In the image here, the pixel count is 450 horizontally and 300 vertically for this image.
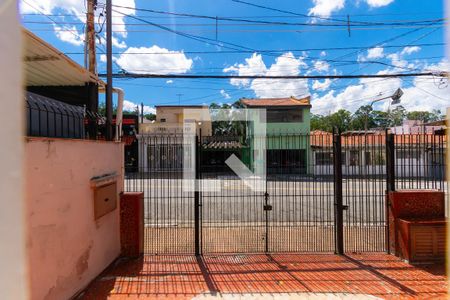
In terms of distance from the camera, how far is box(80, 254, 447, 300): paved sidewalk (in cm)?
361

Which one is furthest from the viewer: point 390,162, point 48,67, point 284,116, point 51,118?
point 284,116

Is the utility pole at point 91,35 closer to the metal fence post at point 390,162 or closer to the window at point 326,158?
the window at point 326,158

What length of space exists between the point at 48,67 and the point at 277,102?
69.3ft

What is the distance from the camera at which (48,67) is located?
14.1 ft

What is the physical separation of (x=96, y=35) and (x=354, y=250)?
→ 849cm

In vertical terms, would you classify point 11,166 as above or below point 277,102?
below

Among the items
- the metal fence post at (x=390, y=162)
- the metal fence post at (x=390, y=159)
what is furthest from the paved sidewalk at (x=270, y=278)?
Result: the metal fence post at (x=390, y=159)

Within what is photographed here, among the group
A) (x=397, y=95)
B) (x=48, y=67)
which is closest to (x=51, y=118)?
(x=48, y=67)

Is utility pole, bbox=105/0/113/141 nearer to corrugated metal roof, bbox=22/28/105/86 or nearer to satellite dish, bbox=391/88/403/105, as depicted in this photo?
corrugated metal roof, bbox=22/28/105/86

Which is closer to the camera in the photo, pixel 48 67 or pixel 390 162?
pixel 48 67

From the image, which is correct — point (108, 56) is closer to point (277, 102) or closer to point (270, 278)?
point (270, 278)

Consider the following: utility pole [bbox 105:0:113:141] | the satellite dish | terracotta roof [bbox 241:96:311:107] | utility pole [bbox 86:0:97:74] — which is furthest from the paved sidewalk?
terracotta roof [bbox 241:96:311:107]

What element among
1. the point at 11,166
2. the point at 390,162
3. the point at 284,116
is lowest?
the point at 390,162

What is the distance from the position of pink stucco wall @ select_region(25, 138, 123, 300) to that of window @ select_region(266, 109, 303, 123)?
63.8 feet
